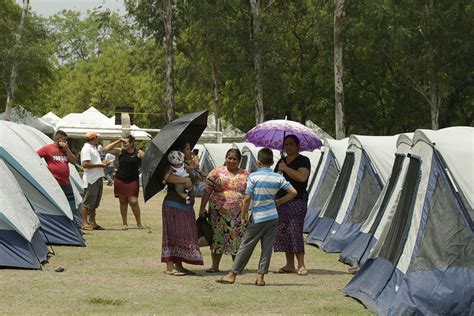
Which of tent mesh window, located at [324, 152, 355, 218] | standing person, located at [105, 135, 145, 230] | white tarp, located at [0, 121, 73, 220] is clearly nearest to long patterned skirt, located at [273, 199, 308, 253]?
tent mesh window, located at [324, 152, 355, 218]

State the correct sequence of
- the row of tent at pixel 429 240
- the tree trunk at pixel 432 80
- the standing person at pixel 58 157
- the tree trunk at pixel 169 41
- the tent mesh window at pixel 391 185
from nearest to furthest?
the row of tent at pixel 429 240 < the tent mesh window at pixel 391 185 < the standing person at pixel 58 157 < the tree trunk at pixel 169 41 < the tree trunk at pixel 432 80

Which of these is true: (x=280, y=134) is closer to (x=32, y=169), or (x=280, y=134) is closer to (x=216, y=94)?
(x=32, y=169)

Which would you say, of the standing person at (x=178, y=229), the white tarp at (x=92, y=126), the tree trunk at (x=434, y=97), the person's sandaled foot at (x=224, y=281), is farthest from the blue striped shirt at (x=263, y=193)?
the white tarp at (x=92, y=126)

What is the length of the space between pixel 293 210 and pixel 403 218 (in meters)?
2.63

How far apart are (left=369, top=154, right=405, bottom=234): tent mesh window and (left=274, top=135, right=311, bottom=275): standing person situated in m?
1.08

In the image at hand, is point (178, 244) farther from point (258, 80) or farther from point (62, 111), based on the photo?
point (62, 111)

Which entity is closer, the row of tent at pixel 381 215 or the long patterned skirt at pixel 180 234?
the row of tent at pixel 381 215

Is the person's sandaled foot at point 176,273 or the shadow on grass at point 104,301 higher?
the shadow on grass at point 104,301

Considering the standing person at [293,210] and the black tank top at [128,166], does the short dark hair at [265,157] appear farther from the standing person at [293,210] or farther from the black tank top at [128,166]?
the black tank top at [128,166]

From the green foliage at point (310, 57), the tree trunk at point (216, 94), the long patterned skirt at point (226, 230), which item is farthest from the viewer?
the tree trunk at point (216, 94)

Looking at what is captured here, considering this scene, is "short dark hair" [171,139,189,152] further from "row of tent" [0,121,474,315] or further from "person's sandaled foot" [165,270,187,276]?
"row of tent" [0,121,474,315]

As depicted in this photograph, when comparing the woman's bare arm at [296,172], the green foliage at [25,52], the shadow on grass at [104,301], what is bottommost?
the shadow on grass at [104,301]

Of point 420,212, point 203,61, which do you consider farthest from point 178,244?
point 203,61

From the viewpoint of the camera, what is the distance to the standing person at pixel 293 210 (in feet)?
39.7
